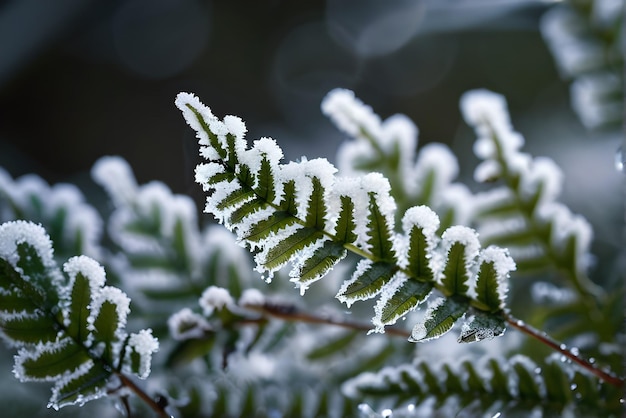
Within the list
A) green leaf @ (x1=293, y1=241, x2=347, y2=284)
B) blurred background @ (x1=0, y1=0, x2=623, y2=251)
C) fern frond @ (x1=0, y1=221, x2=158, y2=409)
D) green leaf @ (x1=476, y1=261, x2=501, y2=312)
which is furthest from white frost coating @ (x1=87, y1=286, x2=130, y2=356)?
blurred background @ (x1=0, y1=0, x2=623, y2=251)

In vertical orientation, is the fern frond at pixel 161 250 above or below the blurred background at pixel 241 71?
below

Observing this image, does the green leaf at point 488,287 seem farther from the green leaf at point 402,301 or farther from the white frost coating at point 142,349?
the white frost coating at point 142,349

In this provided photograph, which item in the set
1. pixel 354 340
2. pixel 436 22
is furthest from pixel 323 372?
pixel 436 22

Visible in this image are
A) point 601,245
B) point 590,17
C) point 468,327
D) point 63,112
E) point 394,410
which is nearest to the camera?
point 468,327

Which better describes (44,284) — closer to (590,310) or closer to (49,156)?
(590,310)

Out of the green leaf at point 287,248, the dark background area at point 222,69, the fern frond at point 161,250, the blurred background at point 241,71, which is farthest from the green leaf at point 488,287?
the dark background area at point 222,69

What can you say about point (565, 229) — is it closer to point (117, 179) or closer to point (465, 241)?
point (465, 241)

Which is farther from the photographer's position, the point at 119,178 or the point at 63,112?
the point at 63,112
